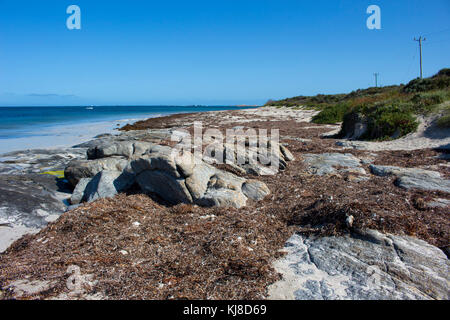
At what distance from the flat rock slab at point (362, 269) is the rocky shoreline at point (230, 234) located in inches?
0.5

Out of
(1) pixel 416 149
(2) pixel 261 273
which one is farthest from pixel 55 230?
(1) pixel 416 149

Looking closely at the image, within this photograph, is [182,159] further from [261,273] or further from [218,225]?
[261,273]

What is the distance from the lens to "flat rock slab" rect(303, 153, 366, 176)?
7.95 m

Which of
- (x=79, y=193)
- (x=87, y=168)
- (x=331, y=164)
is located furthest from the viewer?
(x=331, y=164)

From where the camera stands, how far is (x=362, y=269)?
3.28 m

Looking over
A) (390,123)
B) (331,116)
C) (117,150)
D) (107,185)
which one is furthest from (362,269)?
(331,116)

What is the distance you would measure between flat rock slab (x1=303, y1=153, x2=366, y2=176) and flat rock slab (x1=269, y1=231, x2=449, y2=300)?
4.11 m

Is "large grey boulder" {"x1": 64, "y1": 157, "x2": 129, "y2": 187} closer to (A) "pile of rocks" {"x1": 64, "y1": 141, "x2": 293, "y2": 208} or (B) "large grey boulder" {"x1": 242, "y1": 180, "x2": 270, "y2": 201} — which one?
(A) "pile of rocks" {"x1": 64, "y1": 141, "x2": 293, "y2": 208}

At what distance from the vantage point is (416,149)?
1049 centimetres

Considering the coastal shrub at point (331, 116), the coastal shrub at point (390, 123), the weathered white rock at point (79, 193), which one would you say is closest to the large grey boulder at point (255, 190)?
the weathered white rock at point (79, 193)

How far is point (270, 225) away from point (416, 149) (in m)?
8.80

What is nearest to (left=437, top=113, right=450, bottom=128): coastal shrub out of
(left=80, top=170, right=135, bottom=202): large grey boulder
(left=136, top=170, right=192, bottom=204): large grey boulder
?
(left=136, top=170, right=192, bottom=204): large grey boulder

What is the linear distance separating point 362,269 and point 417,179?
4.23 metres

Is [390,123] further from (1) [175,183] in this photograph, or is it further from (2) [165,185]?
(2) [165,185]
